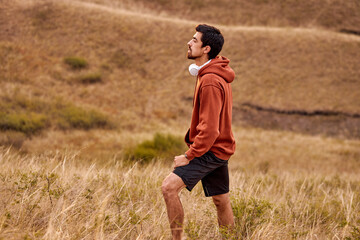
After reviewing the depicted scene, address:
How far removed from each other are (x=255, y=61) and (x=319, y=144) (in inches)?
497

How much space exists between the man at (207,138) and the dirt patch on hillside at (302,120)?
2148cm

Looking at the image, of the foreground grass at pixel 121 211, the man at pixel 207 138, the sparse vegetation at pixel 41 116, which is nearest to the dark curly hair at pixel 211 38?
the man at pixel 207 138

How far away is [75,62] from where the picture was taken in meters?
26.0

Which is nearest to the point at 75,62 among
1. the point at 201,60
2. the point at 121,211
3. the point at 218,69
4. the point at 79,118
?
the point at 79,118

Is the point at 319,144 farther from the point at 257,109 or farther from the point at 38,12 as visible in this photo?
the point at 38,12

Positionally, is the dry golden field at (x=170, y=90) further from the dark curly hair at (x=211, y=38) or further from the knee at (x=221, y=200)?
the dark curly hair at (x=211, y=38)

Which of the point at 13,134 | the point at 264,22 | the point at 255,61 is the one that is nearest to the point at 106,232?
the point at 13,134

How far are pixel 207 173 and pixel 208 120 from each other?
552 millimetres

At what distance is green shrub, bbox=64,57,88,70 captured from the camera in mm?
25853

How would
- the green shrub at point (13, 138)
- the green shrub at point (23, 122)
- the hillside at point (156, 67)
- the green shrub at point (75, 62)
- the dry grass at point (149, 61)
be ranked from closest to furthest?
the green shrub at point (13, 138), the green shrub at point (23, 122), the hillside at point (156, 67), the dry grass at point (149, 61), the green shrub at point (75, 62)

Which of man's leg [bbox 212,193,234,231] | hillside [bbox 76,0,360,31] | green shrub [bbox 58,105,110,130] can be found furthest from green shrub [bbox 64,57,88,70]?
man's leg [bbox 212,193,234,231]

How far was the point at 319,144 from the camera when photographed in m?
21.2

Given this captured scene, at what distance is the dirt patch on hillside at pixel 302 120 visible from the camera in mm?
24438

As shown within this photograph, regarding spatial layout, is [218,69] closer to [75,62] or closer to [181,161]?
[181,161]
